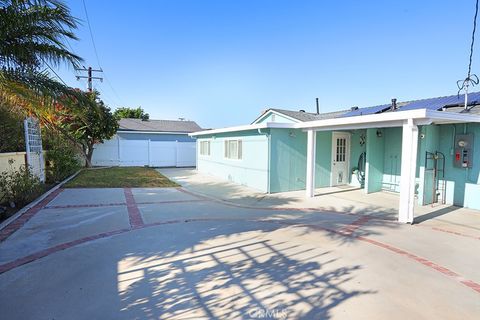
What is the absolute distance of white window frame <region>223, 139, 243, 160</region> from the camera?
13.2m

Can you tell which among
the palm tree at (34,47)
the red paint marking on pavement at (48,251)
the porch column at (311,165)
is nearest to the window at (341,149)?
the porch column at (311,165)

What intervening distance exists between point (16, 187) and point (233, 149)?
8.69 metres

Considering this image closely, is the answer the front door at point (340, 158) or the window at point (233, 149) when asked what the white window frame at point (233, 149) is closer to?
the window at point (233, 149)

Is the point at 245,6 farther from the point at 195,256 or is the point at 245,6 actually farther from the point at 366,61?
the point at 195,256

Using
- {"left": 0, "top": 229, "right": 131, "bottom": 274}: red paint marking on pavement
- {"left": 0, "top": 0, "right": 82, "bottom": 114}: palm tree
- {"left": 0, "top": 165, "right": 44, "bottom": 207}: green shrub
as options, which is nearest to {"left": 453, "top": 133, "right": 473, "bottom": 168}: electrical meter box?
{"left": 0, "top": 229, "right": 131, "bottom": 274}: red paint marking on pavement

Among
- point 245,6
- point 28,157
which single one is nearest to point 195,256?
point 28,157

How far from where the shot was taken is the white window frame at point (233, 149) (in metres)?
13.2

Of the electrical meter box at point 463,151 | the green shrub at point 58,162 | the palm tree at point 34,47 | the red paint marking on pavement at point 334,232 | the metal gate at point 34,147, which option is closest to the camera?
the red paint marking on pavement at point 334,232

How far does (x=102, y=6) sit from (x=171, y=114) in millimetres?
27836

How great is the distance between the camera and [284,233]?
20.0 ft

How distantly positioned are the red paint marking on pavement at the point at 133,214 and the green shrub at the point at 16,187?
2.77 m

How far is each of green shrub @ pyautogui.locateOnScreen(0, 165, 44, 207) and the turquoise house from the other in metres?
7.74

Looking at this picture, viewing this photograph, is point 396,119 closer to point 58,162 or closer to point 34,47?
point 34,47

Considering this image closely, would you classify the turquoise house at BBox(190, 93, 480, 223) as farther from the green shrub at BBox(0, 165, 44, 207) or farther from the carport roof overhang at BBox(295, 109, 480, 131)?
the green shrub at BBox(0, 165, 44, 207)
